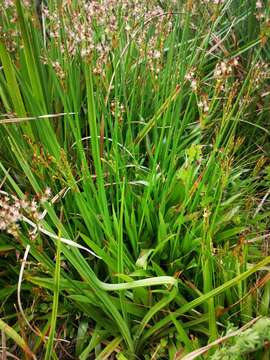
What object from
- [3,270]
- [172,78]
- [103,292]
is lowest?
[3,270]

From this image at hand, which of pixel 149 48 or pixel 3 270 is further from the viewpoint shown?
pixel 149 48

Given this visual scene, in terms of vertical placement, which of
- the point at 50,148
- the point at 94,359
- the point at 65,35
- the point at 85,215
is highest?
the point at 65,35

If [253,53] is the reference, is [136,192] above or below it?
below

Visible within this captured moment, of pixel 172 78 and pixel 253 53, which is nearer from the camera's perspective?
pixel 172 78

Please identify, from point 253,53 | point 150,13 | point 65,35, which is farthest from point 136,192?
point 253,53

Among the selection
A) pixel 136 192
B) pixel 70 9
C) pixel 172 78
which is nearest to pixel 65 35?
pixel 70 9

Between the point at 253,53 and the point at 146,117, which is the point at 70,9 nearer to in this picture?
the point at 146,117

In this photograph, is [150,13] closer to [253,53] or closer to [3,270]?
[253,53]

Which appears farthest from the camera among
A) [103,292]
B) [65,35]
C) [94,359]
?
[65,35]

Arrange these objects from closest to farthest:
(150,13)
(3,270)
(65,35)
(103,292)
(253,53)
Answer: (103,292), (3,270), (65,35), (150,13), (253,53)
